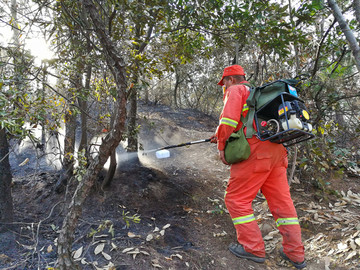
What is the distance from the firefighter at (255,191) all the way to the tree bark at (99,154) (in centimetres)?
120

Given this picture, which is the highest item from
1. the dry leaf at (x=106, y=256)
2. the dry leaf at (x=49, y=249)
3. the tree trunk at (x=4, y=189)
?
the tree trunk at (x=4, y=189)

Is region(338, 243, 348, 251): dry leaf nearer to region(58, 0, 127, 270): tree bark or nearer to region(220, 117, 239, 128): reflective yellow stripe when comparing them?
region(220, 117, 239, 128): reflective yellow stripe

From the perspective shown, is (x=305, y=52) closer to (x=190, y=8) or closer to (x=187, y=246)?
(x=190, y=8)

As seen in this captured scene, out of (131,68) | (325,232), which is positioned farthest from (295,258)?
(131,68)

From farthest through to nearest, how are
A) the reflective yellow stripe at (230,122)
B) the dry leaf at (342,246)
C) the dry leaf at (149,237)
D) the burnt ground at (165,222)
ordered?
the dry leaf at (149,237)
the reflective yellow stripe at (230,122)
the dry leaf at (342,246)
the burnt ground at (165,222)

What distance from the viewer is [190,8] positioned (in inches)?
126

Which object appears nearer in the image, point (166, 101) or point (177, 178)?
point (177, 178)

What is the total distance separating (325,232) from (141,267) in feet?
7.94

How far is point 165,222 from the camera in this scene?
3520 millimetres

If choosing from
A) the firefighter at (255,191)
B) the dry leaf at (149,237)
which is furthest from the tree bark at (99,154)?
the firefighter at (255,191)

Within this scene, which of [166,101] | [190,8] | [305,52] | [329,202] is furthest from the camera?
[166,101]

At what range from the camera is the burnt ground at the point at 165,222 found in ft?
8.23

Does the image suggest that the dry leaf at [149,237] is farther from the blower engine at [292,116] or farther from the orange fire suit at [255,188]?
the blower engine at [292,116]

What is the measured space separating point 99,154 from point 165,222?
1799mm
